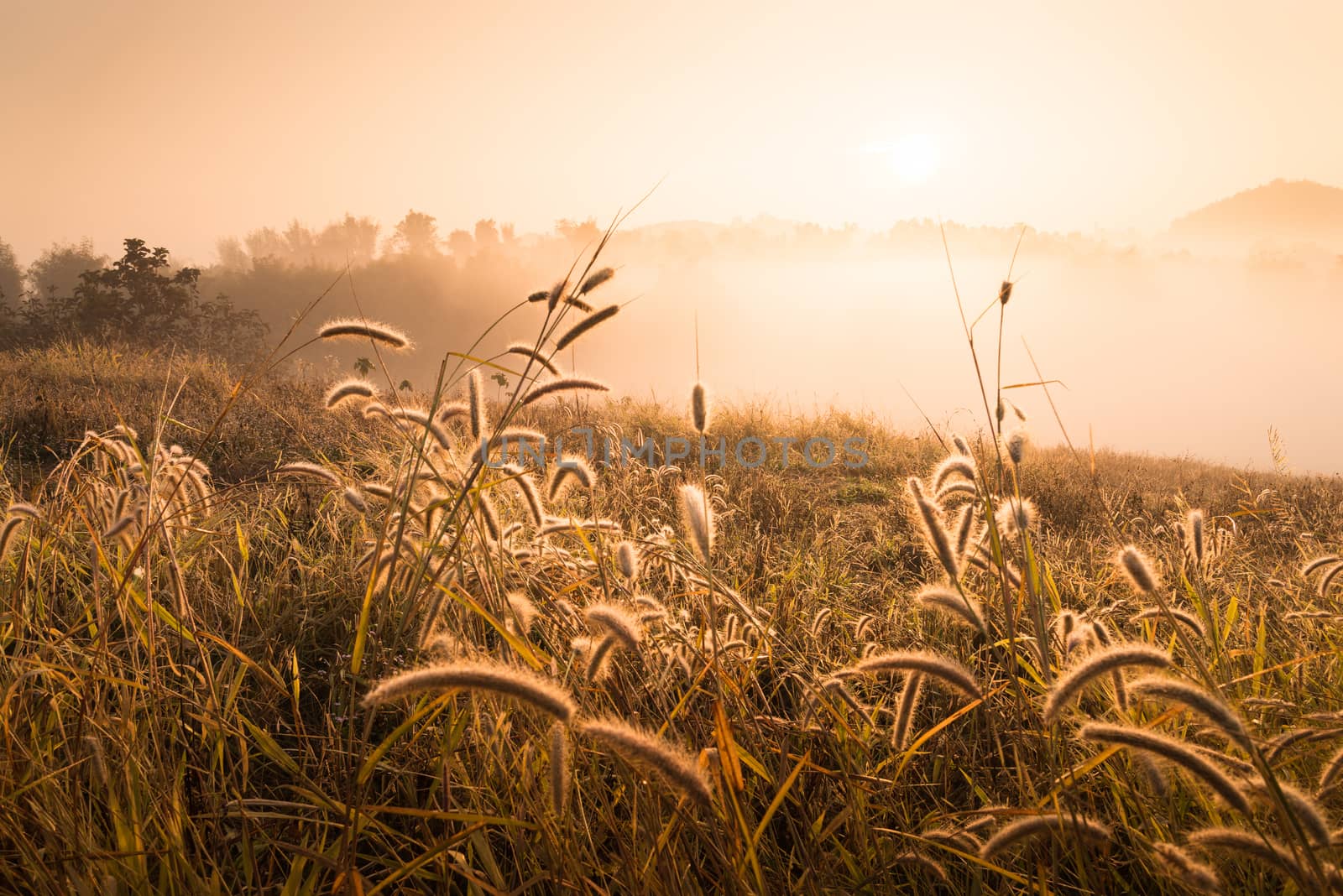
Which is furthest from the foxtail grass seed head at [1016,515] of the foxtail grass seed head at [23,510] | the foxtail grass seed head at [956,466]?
the foxtail grass seed head at [23,510]

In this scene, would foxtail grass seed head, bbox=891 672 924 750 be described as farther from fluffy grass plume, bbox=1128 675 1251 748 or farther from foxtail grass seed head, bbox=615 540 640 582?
foxtail grass seed head, bbox=615 540 640 582

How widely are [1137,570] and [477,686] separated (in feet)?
3.55

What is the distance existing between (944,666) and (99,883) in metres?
1.44

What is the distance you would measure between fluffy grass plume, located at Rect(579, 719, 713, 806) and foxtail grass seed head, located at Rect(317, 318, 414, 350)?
1.21 m

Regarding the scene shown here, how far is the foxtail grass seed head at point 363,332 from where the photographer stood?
1.67 meters

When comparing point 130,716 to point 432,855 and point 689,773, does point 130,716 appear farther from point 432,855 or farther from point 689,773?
point 689,773

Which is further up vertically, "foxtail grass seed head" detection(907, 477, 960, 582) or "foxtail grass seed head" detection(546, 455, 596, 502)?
"foxtail grass seed head" detection(546, 455, 596, 502)

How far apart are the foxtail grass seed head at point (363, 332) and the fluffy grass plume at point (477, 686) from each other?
3.57 feet

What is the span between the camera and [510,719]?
1617 mm

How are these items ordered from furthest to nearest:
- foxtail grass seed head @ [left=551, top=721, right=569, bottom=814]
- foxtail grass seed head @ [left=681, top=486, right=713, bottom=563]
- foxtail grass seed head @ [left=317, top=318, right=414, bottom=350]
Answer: foxtail grass seed head @ [left=317, top=318, right=414, bottom=350], foxtail grass seed head @ [left=681, top=486, right=713, bottom=563], foxtail grass seed head @ [left=551, top=721, right=569, bottom=814]

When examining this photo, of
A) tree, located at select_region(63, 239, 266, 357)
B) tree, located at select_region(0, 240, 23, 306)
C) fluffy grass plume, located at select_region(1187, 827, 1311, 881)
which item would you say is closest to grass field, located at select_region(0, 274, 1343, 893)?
fluffy grass plume, located at select_region(1187, 827, 1311, 881)

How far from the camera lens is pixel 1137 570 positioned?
46.8 inches

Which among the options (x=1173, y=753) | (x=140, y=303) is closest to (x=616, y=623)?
(x=1173, y=753)

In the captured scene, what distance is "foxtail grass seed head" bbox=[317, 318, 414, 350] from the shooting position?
5.49 ft
